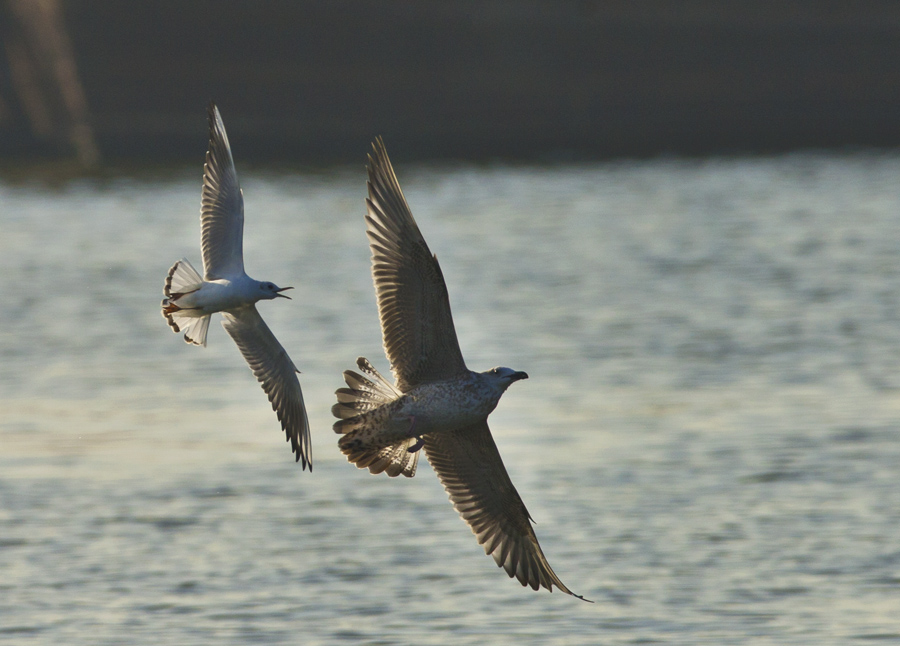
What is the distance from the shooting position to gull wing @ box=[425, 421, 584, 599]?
8531 mm

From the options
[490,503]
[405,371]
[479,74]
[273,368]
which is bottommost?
[490,503]

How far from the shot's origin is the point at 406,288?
802cm

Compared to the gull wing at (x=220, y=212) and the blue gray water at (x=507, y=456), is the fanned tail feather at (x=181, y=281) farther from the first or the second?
the blue gray water at (x=507, y=456)

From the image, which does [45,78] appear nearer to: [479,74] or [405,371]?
[479,74]

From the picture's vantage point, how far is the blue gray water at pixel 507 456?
10.6 meters

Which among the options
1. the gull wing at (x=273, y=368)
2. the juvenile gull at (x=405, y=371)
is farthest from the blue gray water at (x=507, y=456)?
the juvenile gull at (x=405, y=371)

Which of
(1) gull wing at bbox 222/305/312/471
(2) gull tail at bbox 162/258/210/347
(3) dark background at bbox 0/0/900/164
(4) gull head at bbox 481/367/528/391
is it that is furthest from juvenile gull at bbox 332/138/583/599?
(3) dark background at bbox 0/0/900/164

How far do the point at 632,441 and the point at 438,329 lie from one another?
261 inches

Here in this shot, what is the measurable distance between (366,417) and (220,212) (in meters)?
1.88

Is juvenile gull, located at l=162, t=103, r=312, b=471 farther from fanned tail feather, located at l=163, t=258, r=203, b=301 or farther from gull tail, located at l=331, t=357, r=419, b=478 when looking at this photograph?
gull tail, located at l=331, t=357, r=419, b=478

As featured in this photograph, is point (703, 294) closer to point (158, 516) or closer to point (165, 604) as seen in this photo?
point (158, 516)

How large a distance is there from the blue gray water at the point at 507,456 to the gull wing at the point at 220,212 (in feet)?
8.35

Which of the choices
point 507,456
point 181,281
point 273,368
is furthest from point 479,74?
point 181,281

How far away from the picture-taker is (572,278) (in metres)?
23.8
